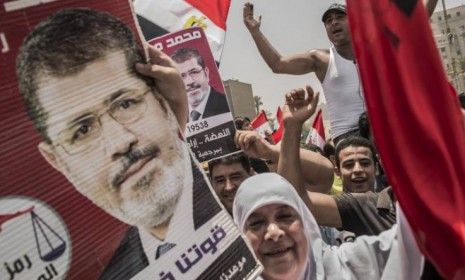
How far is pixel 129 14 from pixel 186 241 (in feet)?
1.93

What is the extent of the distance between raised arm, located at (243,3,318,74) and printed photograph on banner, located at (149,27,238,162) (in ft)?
1.50

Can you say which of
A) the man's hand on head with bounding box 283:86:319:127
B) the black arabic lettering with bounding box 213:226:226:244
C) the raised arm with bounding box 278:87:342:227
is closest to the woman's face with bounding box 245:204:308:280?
the raised arm with bounding box 278:87:342:227

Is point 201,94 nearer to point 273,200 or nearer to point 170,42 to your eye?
point 170,42

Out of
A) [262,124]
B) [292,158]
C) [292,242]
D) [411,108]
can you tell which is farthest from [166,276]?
[262,124]

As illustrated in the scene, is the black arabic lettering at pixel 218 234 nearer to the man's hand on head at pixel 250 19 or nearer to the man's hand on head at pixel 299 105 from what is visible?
the man's hand on head at pixel 299 105

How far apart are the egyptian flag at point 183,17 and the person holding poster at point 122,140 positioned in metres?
1.87

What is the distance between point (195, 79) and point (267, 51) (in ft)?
2.06

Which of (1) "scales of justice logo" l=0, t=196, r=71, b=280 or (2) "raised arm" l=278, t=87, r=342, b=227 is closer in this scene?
(1) "scales of justice logo" l=0, t=196, r=71, b=280

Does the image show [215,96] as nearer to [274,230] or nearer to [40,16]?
[274,230]

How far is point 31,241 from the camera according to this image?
1244 mm

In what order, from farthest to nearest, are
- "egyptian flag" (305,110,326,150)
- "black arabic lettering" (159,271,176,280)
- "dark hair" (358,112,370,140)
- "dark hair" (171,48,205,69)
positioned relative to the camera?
"egyptian flag" (305,110,326,150) → "dark hair" (358,112,370,140) → "dark hair" (171,48,205,69) → "black arabic lettering" (159,271,176,280)

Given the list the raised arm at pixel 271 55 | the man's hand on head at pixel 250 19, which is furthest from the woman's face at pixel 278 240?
the man's hand on head at pixel 250 19

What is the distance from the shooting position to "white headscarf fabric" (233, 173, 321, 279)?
2.31 m

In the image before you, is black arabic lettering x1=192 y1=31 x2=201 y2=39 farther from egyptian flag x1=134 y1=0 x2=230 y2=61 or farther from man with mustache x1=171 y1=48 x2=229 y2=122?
egyptian flag x1=134 y1=0 x2=230 y2=61
